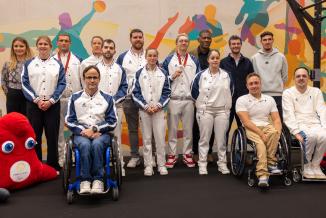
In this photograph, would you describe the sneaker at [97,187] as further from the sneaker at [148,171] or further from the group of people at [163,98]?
the sneaker at [148,171]

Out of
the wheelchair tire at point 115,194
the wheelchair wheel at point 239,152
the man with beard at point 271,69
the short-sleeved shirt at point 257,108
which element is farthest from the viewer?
the man with beard at point 271,69

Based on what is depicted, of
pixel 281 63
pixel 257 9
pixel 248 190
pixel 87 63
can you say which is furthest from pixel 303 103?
pixel 87 63

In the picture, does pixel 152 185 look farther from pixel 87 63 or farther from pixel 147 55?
pixel 87 63

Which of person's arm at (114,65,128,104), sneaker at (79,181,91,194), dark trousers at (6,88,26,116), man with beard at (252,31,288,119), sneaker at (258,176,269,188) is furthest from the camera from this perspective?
man with beard at (252,31,288,119)

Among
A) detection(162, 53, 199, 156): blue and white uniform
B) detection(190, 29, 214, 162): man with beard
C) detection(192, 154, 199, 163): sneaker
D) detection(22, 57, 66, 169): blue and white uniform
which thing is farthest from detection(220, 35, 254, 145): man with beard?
detection(22, 57, 66, 169): blue and white uniform

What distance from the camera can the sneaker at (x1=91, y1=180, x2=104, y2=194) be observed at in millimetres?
2900

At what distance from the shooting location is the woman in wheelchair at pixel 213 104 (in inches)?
151

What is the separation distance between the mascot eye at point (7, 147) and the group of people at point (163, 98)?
20.7 inches

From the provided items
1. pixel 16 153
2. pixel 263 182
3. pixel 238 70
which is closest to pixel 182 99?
pixel 238 70

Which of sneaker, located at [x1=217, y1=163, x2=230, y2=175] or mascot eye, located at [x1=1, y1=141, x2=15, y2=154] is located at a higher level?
mascot eye, located at [x1=1, y1=141, x2=15, y2=154]

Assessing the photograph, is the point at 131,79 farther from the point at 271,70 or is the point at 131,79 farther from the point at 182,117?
the point at 271,70

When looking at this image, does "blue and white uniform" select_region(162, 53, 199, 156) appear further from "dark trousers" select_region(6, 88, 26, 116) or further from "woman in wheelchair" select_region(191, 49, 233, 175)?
"dark trousers" select_region(6, 88, 26, 116)

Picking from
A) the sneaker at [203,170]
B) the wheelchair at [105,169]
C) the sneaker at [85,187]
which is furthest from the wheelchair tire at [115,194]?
the sneaker at [203,170]

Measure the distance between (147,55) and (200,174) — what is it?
1.34 metres
